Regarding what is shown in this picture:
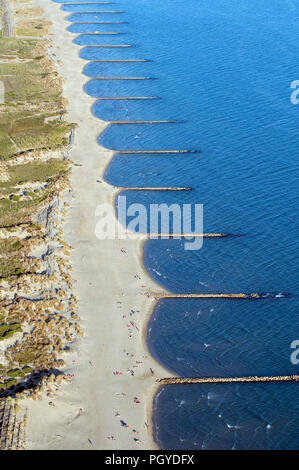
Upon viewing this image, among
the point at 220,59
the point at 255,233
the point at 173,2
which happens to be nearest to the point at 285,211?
the point at 255,233

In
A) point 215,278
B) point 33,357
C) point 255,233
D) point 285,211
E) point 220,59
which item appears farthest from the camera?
point 220,59

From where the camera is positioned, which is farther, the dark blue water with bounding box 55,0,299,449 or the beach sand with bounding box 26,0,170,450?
the dark blue water with bounding box 55,0,299,449

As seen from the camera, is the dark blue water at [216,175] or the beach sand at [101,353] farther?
the dark blue water at [216,175]

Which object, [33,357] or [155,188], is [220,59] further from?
[33,357]

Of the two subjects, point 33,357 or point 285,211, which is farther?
point 285,211
